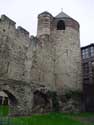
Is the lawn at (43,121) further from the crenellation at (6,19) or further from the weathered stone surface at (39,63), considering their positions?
the crenellation at (6,19)

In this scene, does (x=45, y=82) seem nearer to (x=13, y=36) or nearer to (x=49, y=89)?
(x=49, y=89)

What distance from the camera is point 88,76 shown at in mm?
20094

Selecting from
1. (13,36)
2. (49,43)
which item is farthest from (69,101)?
(13,36)

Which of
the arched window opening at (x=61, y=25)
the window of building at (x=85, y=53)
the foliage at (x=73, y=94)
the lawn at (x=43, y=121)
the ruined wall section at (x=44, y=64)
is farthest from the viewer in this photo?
the window of building at (x=85, y=53)

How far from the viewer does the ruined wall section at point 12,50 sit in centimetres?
1262

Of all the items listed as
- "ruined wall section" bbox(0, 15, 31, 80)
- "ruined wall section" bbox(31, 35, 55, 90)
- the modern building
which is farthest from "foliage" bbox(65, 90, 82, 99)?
"ruined wall section" bbox(0, 15, 31, 80)

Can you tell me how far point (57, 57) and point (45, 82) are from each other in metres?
3.24

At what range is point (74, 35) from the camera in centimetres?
1873

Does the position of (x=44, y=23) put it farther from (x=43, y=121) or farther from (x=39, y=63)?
(x=43, y=121)

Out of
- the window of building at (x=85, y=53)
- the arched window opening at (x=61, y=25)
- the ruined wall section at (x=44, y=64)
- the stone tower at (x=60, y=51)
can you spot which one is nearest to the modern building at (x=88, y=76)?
the window of building at (x=85, y=53)

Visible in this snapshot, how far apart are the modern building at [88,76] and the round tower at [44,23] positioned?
6.26 meters

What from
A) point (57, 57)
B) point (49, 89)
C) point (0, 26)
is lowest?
point (49, 89)

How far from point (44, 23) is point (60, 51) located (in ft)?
10.9


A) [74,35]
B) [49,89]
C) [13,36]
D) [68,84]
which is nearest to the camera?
[13,36]
